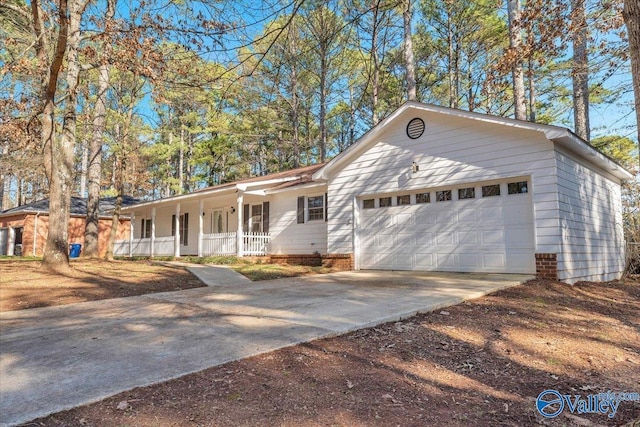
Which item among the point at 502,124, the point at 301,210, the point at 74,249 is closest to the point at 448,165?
the point at 502,124

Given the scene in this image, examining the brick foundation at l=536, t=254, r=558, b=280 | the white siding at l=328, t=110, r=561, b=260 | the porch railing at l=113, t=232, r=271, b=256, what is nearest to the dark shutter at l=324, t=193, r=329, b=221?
the white siding at l=328, t=110, r=561, b=260

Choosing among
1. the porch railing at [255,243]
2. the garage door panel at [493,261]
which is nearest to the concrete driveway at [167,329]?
the garage door panel at [493,261]

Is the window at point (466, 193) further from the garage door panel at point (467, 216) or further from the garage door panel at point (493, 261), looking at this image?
the garage door panel at point (493, 261)

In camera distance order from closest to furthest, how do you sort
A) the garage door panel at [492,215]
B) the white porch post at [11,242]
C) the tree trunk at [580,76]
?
the tree trunk at [580,76]
the garage door panel at [492,215]
the white porch post at [11,242]

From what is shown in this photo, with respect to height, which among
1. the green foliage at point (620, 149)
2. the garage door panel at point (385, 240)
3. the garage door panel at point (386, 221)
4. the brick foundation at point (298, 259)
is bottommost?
the brick foundation at point (298, 259)

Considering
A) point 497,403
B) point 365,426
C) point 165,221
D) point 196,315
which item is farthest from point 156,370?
point 165,221

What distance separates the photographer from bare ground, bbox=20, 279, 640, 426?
2.53 m

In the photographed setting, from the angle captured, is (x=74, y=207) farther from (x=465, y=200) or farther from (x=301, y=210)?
(x=465, y=200)

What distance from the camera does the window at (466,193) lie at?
31.9 feet

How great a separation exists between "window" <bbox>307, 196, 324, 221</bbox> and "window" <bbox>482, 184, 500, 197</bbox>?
5.74 meters

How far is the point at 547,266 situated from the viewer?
8227 millimetres

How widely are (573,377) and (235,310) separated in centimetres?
411

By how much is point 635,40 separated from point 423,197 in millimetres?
7530

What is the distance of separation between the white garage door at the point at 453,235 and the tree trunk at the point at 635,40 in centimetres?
603
